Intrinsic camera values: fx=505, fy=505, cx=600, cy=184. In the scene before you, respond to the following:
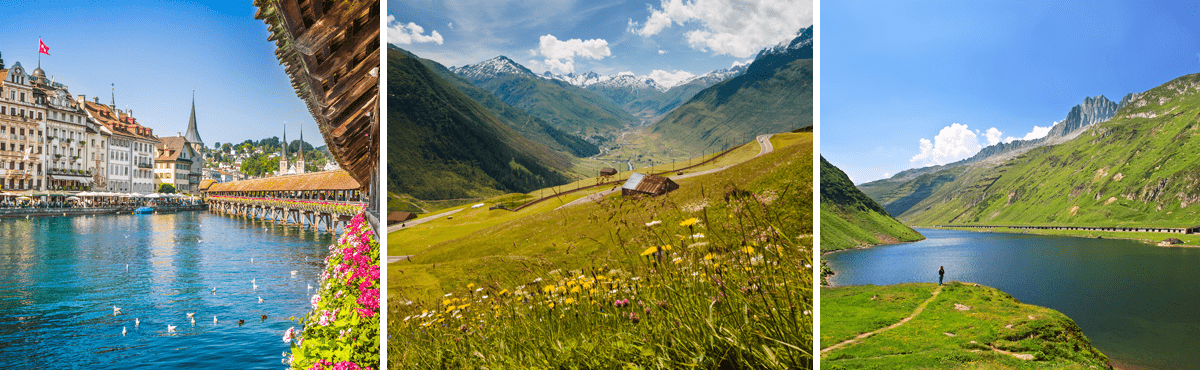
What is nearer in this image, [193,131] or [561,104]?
[561,104]

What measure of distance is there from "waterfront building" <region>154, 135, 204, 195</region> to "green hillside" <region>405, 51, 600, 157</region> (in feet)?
422

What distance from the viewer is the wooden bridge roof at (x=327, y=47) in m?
2.42

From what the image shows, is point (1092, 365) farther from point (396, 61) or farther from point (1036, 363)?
point (396, 61)

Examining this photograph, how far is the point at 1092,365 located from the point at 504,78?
277ft

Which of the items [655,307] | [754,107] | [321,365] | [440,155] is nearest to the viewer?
[655,307]

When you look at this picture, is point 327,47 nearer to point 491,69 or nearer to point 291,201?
point 491,69

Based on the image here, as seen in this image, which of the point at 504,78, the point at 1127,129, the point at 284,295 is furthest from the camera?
the point at 1127,129

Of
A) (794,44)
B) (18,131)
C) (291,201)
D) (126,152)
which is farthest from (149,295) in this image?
(126,152)

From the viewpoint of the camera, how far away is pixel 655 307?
255 centimetres

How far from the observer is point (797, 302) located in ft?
8.54

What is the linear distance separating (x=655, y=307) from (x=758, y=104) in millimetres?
1882

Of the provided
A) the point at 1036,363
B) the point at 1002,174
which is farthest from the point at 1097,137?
the point at 1036,363

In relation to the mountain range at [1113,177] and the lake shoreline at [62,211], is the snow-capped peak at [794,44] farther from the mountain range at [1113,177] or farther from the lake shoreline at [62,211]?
the mountain range at [1113,177]

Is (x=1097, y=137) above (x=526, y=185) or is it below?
above
